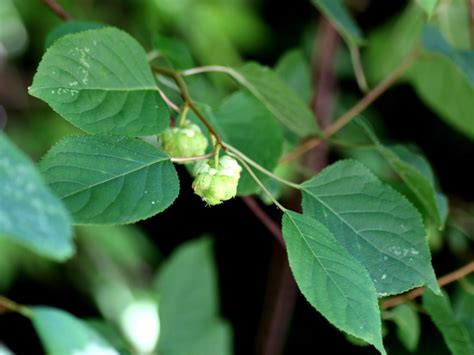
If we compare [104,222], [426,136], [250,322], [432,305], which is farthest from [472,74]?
[250,322]

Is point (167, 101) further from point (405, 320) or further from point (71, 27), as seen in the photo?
point (405, 320)

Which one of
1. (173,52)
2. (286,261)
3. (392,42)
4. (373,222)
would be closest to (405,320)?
(373,222)

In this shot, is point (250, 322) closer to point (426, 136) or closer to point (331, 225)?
point (426, 136)

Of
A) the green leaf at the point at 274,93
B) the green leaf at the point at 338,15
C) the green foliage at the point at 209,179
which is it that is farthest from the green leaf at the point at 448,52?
the green leaf at the point at 274,93

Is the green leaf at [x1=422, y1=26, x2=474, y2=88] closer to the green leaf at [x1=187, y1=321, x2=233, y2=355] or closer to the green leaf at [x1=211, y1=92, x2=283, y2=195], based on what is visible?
the green leaf at [x1=211, y1=92, x2=283, y2=195]

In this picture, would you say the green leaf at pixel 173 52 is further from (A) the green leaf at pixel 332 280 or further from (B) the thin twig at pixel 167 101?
(A) the green leaf at pixel 332 280

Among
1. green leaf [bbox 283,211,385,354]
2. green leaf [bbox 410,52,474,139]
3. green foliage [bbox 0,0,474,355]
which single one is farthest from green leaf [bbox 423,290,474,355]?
green leaf [bbox 410,52,474,139]
